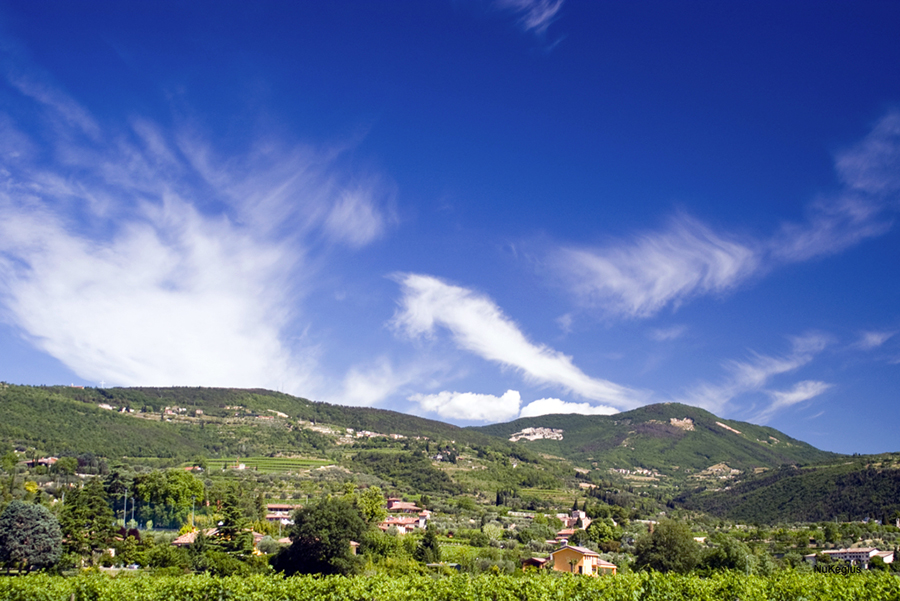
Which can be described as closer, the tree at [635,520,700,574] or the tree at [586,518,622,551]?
the tree at [635,520,700,574]

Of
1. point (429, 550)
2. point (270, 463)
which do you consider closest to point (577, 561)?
point (429, 550)

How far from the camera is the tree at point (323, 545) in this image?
4512 centimetres

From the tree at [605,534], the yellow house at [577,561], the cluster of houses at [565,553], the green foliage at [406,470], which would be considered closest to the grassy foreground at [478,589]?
the cluster of houses at [565,553]

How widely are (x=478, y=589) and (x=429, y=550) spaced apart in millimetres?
35963

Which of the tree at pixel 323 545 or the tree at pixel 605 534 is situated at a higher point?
the tree at pixel 323 545

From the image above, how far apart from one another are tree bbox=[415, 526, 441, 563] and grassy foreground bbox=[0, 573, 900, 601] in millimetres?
31910

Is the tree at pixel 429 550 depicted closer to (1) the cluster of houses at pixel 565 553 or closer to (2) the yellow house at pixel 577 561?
(1) the cluster of houses at pixel 565 553

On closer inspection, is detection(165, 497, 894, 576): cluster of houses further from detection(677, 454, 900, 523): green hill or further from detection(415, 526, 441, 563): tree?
detection(677, 454, 900, 523): green hill

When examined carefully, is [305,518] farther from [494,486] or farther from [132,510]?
[494,486]

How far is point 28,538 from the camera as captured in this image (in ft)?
139

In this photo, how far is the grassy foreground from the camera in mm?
18875

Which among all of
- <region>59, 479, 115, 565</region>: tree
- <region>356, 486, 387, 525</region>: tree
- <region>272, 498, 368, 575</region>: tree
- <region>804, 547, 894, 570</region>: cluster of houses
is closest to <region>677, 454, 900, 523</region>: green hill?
<region>804, 547, 894, 570</region>: cluster of houses

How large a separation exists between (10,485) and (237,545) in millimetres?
41468

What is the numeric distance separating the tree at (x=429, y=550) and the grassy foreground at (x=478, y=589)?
31.9 m
